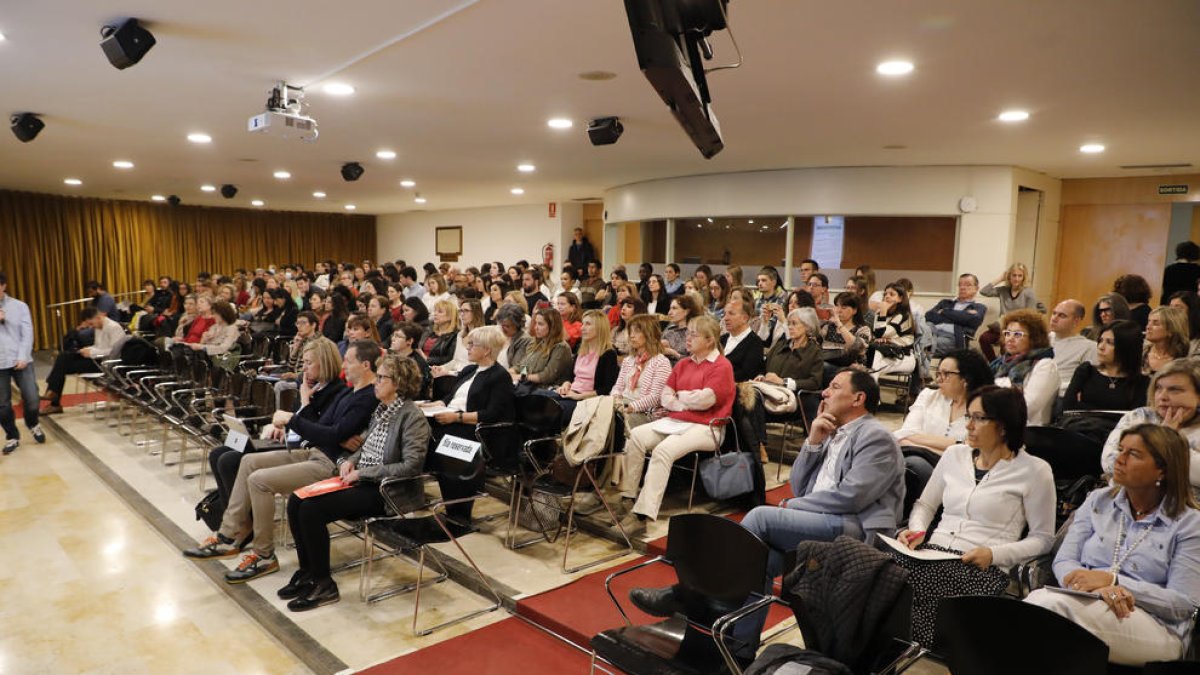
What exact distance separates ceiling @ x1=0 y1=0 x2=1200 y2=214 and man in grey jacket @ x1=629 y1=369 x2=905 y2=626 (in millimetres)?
1785

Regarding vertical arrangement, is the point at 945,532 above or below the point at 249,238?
below

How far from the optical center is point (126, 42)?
3.65m

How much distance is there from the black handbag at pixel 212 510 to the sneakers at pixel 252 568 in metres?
0.40

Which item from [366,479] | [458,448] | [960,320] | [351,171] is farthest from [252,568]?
[960,320]

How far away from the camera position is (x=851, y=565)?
2.09m

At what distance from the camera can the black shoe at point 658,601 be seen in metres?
2.58

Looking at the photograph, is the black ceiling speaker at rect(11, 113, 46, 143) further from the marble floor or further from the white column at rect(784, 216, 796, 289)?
the white column at rect(784, 216, 796, 289)

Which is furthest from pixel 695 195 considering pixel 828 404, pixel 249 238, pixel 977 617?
pixel 249 238

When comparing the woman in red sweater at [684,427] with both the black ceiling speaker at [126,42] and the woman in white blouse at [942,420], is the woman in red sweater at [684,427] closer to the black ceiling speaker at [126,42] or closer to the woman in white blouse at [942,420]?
the woman in white blouse at [942,420]

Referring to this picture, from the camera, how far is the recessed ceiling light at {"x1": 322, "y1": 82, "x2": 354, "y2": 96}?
5020 mm

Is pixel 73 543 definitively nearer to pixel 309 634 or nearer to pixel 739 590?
pixel 309 634

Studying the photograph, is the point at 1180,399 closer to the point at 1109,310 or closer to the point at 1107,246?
the point at 1109,310

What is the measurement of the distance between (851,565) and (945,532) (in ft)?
2.72

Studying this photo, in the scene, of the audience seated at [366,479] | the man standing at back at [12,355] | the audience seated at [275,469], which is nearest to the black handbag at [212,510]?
the audience seated at [275,469]
